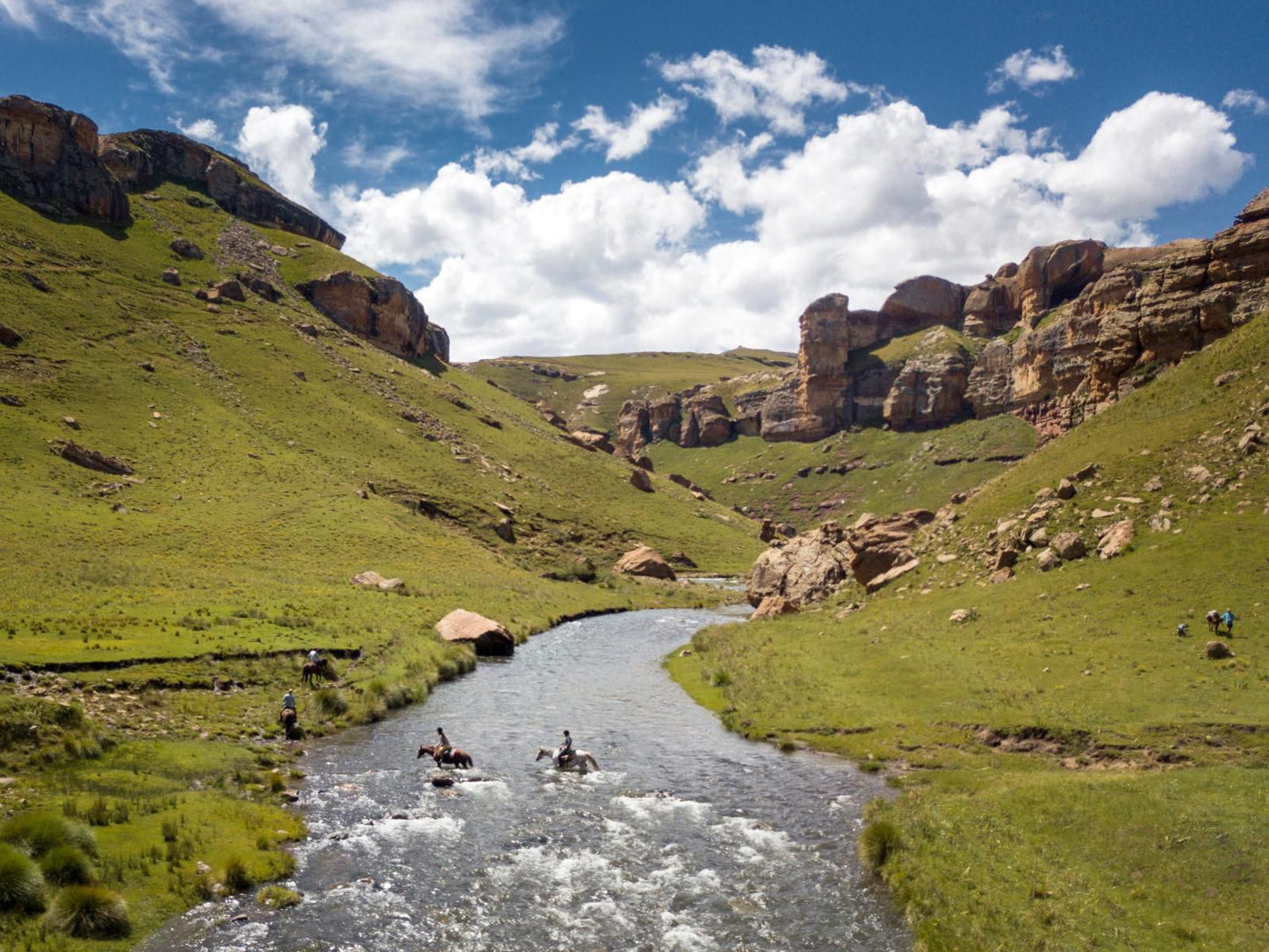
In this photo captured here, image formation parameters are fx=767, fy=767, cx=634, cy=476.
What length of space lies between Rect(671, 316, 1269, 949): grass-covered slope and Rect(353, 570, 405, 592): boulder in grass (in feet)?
96.8

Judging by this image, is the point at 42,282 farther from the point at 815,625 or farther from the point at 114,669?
the point at 815,625

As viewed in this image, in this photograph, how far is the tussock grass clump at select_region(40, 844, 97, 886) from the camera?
695 inches

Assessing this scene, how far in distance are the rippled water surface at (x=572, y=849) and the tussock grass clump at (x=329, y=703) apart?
2.78 meters

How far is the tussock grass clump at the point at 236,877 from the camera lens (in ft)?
63.6

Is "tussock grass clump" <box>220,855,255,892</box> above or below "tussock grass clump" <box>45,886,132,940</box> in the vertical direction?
below

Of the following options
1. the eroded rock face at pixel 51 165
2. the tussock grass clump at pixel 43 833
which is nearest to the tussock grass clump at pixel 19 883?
the tussock grass clump at pixel 43 833

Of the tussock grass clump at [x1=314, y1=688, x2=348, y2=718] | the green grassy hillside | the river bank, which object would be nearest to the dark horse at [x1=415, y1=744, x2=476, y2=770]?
the river bank

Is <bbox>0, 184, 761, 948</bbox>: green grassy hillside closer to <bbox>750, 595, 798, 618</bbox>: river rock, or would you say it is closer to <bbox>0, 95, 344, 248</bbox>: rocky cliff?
<bbox>0, 95, 344, 248</bbox>: rocky cliff

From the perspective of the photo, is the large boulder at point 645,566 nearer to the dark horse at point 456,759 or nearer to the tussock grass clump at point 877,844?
the dark horse at point 456,759

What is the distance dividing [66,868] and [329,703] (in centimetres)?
2021

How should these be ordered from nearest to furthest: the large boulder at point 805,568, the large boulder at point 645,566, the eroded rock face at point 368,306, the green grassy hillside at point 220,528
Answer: the green grassy hillside at point 220,528, the large boulder at point 805,568, the large boulder at point 645,566, the eroded rock face at point 368,306

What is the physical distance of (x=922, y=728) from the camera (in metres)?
34.2

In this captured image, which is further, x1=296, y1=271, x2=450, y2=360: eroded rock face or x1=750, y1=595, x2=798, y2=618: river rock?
x1=296, y1=271, x2=450, y2=360: eroded rock face

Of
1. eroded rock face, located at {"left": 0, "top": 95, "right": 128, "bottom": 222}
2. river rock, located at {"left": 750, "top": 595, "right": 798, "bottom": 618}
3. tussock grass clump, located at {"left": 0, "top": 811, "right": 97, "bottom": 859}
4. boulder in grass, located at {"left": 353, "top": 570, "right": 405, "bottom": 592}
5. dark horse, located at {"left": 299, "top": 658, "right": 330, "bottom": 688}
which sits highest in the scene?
eroded rock face, located at {"left": 0, "top": 95, "right": 128, "bottom": 222}
